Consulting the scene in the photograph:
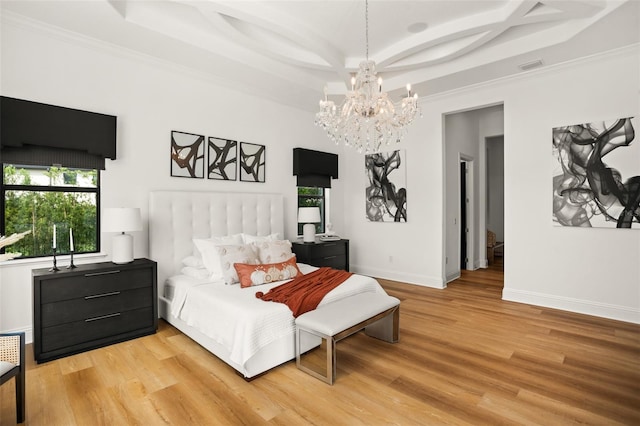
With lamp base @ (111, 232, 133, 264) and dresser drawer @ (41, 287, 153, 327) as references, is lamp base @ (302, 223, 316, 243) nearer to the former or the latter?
dresser drawer @ (41, 287, 153, 327)

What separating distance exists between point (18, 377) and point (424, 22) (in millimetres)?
4532

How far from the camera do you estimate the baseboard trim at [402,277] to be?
5.26 metres

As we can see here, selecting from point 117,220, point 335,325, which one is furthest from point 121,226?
point 335,325

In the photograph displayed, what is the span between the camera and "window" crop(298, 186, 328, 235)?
5.72 meters

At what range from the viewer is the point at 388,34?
3.85 meters

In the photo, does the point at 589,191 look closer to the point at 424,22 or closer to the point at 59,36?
the point at 424,22

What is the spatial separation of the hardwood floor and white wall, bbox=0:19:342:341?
131 cm

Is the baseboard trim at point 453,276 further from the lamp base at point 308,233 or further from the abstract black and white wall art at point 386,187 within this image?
the lamp base at point 308,233

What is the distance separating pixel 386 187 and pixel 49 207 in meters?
4.65

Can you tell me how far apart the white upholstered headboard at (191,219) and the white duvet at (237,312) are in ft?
1.48

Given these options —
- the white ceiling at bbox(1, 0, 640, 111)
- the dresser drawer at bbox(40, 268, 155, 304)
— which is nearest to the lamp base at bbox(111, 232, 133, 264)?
the dresser drawer at bbox(40, 268, 155, 304)

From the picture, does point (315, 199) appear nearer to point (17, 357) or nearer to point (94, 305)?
point (94, 305)

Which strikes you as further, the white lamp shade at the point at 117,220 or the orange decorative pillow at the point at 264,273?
the orange decorative pillow at the point at 264,273

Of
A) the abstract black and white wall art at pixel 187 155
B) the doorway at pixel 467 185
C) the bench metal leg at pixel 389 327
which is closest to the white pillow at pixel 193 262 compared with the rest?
the abstract black and white wall art at pixel 187 155
